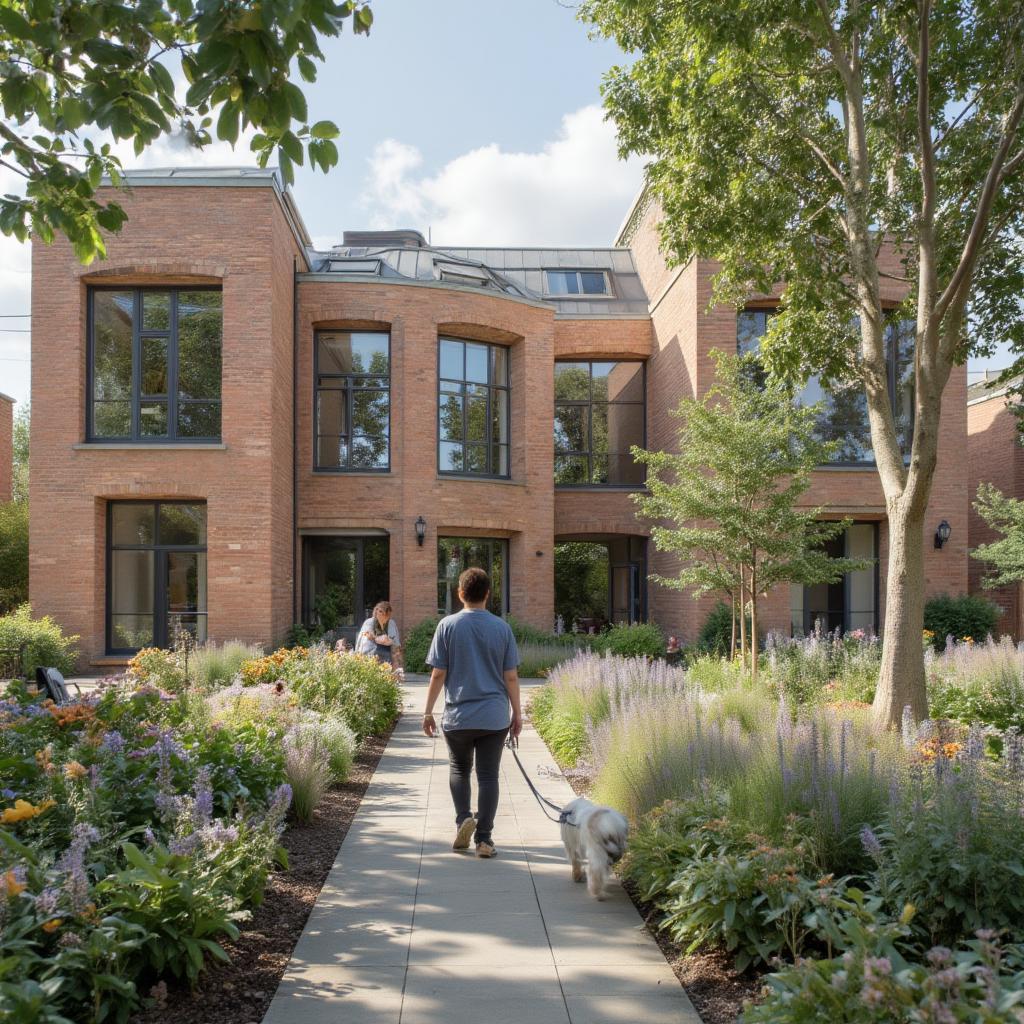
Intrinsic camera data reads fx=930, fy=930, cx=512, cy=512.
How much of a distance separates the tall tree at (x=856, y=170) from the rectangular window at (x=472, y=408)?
36.5 feet

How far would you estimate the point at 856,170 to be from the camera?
8398 millimetres

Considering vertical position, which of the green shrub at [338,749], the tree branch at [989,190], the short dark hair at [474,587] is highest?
the tree branch at [989,190]

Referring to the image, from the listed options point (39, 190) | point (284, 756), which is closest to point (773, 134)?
point (39, 190)

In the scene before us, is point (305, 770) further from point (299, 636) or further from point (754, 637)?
point (299, 636)

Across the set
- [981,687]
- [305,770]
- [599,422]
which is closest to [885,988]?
[305,770]

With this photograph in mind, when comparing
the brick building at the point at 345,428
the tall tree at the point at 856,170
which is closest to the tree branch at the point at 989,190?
the tall tree at the point at 856,170

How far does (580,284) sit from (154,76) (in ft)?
69.7

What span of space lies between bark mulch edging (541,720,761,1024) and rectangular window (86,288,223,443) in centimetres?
1474

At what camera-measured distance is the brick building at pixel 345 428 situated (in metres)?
16.7

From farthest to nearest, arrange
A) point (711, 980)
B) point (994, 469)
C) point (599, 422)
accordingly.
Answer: point (994, 469), point (599, 422), point (711, 980)

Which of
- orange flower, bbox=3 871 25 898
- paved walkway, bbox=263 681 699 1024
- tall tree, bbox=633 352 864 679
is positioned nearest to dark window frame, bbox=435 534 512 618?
tall tree, bbox=633 352 864 679

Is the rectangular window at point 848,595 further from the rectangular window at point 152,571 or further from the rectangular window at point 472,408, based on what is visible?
the rectangular window at point 152,571

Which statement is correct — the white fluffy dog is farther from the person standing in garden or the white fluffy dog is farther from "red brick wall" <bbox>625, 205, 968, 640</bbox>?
"red brick wall" <bbox>625, 205, 968, 640</bbox>

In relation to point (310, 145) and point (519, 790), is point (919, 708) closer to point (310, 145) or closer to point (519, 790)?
point (519, 790)
